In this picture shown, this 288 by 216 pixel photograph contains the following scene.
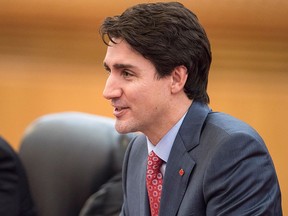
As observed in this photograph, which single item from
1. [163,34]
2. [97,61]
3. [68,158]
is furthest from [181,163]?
[97,61]

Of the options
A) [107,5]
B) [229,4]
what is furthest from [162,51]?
[107,5]

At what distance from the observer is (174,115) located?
209 cm

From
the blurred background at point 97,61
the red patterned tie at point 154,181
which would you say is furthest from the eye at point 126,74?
the blurred background at point 97,61

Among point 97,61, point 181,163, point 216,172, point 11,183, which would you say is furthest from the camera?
point 97,61

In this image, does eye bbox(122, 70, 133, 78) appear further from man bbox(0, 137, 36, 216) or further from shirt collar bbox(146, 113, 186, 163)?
man bbox(0, 137, 36, 216)

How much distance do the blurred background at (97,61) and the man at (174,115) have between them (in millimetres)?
1117

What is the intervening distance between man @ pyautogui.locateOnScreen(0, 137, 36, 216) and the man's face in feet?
1.74

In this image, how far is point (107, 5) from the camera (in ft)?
11.3

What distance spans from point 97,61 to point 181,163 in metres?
1.69

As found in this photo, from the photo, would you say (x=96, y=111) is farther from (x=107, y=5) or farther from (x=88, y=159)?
(x=88, y=159)

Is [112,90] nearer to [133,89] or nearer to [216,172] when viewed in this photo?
[133,89]

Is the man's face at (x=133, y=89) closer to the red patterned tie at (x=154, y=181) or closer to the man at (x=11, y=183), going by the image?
the red patterned tie at (x=154, y=181)

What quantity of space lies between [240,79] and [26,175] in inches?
44.5

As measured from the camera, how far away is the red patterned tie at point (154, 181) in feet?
6.86
